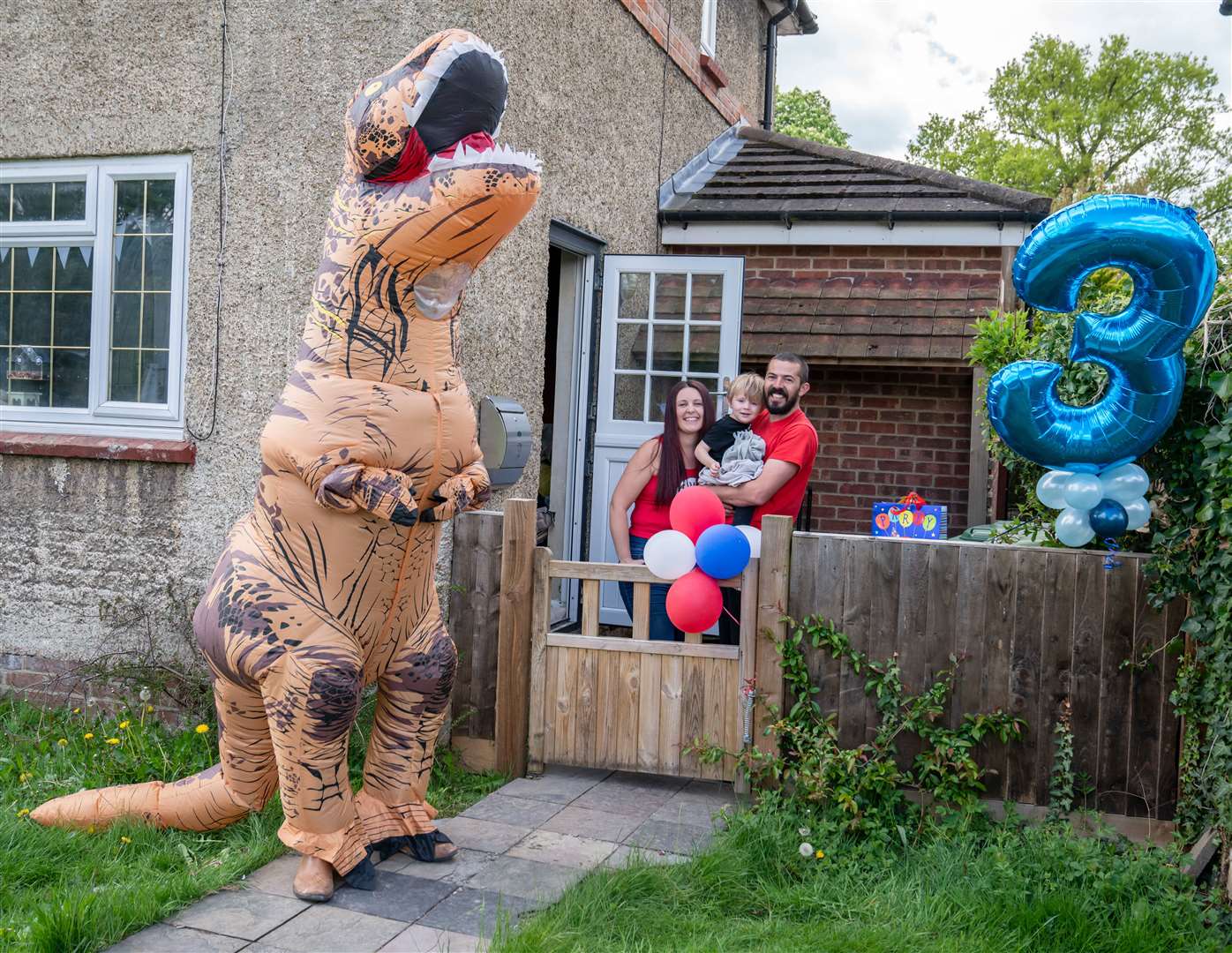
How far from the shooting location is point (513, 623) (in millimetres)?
4930

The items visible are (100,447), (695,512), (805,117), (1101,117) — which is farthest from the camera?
(805,117)

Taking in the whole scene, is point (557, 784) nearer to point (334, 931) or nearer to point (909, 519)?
point (334, 931)

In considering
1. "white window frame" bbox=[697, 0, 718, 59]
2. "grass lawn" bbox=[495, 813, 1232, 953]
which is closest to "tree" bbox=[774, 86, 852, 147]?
"white window frame" bbox=[697, 0, 718, 59]

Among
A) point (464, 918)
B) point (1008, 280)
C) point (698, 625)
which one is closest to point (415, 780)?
point (464, 918)

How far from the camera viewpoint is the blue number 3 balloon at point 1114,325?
374 cm

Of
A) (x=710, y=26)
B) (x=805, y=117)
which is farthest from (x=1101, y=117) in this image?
(x=710, y=26)

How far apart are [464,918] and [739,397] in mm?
2812

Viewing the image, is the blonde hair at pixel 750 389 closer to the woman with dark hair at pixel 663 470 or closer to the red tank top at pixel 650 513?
the woman with dark hair at pixel 663 470

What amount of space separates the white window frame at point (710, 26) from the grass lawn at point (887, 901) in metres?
7.57

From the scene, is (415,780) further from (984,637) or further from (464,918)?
(984,637)

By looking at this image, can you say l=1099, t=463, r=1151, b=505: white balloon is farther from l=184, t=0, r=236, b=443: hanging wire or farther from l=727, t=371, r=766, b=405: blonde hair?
l=184, t=0, r=236, b=443: hanging wire

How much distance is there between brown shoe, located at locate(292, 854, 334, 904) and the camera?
362 cm

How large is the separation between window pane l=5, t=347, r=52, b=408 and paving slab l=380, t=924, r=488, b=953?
12.9 ft

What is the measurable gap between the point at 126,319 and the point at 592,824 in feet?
11.6
